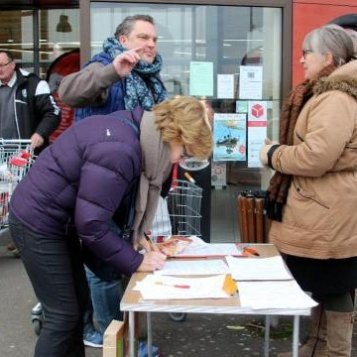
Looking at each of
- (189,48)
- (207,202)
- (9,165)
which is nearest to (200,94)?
(189,48)

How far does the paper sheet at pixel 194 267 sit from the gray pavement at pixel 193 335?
1.22 m

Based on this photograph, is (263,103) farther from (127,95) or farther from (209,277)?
(209,277)

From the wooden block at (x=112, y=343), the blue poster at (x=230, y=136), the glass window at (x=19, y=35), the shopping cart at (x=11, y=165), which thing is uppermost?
the glass window at (x=19, y=35)

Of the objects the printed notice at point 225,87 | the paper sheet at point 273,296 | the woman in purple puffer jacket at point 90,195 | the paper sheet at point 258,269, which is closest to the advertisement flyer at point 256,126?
the printed notice at point 225,87

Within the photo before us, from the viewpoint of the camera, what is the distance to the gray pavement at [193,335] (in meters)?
4.00

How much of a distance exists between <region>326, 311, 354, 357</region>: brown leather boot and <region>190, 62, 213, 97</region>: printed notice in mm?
2537

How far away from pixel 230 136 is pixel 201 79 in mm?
533

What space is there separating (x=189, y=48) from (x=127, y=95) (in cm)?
210

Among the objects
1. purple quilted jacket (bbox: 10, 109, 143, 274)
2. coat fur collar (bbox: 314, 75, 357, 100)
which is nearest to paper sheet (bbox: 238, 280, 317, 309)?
purple quilted jacket (bbox: 10, 109, 143, 274)

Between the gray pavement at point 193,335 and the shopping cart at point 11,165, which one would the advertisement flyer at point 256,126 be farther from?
the shopping cart at point 11,165

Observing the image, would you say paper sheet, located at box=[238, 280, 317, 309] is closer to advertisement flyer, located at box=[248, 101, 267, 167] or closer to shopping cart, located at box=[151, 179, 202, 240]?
shopping cart, located at box=[151, 179, 202, 240]

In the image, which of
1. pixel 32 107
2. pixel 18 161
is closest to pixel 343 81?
pixel 18 161

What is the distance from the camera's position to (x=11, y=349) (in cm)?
400

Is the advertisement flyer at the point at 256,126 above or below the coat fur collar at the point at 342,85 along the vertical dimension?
below
